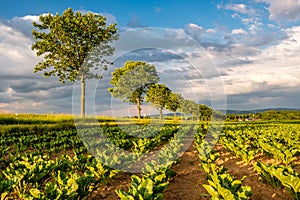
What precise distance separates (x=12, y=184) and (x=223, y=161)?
20.3 feet

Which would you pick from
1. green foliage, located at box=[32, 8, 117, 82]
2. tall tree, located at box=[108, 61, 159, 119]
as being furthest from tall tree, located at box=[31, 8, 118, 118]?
tall tree, located at box=[108, 61, 159, 119]

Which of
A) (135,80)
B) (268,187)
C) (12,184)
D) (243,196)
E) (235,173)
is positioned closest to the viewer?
(243,196)

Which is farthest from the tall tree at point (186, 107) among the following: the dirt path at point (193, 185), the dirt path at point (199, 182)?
the dirt path at point (193, 185)

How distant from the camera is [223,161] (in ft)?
28.3

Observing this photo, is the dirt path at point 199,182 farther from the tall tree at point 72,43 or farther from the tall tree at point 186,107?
the tall tree at point 186,107

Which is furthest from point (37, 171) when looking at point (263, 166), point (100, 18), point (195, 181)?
point (100, 18)

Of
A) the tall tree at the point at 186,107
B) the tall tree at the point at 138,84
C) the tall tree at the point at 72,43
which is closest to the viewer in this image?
the tall tree at the point at 138,84

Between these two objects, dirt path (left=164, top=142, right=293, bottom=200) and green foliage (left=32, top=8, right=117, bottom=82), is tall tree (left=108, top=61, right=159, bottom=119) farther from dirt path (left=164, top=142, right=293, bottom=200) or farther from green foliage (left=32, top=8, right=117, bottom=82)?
green foliage (left=32, top=8, right=117, bottom=82)

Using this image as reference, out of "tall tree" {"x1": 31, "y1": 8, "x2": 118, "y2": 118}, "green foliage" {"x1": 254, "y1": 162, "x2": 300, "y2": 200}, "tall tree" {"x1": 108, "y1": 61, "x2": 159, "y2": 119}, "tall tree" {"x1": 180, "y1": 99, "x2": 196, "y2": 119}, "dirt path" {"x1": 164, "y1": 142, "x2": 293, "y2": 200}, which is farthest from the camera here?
"tall tree" {"x1": 180, "y1": 99, "x2": 196, "y2": 119}

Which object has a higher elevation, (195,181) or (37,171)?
(37,171)

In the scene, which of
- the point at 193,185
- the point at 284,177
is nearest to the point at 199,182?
the point at 193,185

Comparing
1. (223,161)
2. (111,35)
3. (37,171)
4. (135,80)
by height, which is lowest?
(223,161)

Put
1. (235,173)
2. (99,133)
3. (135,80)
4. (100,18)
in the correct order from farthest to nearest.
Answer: (100,18), (99,133), (135,80), (235,173)

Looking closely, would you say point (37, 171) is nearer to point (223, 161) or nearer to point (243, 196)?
point (243, 196)
